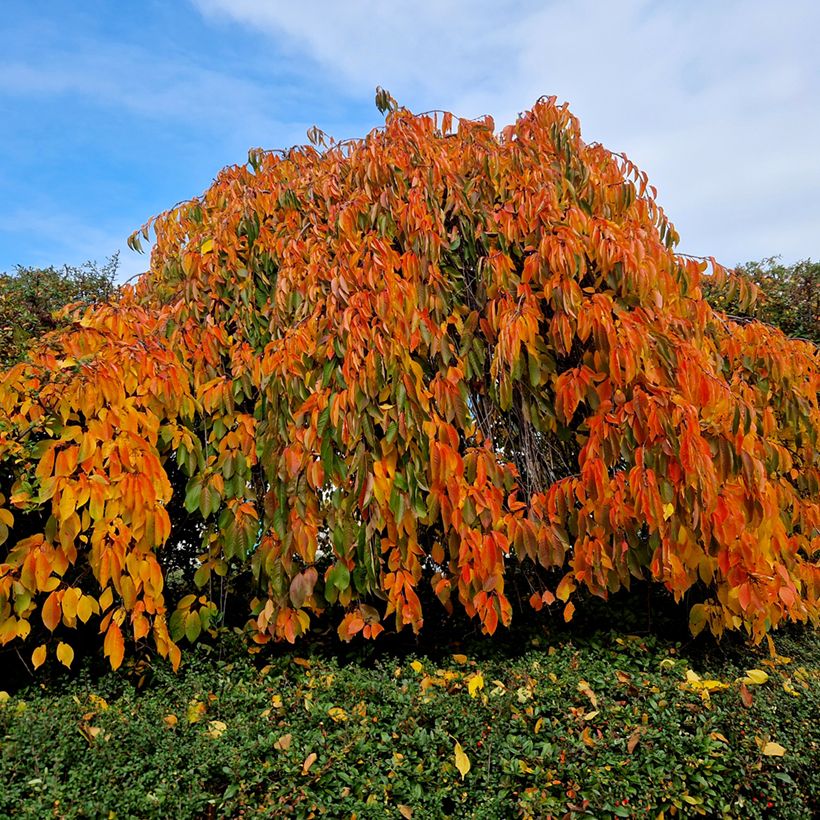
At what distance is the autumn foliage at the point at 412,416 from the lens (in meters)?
2.76

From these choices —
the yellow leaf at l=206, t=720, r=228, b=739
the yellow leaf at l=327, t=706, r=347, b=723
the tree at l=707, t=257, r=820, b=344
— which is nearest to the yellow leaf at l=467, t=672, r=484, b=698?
the yellow leaf at l=327, t=706, r=347, b=723

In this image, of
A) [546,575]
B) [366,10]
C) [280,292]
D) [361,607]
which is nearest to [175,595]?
[361,607]

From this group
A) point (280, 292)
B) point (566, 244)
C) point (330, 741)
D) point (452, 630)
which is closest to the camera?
point (330, 741)

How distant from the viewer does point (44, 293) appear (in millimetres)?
6477

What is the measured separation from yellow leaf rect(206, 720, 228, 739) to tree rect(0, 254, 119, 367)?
9.90 ft

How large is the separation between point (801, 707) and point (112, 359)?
2987mm

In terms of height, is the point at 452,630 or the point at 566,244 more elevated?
the point at 566,244

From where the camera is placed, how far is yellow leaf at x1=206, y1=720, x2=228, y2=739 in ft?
7.42

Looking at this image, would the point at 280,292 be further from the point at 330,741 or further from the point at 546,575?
the point at 546,575

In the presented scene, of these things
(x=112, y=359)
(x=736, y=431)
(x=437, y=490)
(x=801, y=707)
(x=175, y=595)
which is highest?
(x=112, y=359)

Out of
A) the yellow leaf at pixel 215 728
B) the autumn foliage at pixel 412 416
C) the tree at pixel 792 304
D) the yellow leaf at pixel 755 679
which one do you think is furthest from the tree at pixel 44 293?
the tree at pixel 792 304

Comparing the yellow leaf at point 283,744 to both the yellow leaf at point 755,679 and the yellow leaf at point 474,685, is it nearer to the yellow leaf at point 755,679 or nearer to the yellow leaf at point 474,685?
the yellow leaf at point 474,685

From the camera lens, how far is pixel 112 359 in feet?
9.41

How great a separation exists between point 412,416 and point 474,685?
3.44ft
